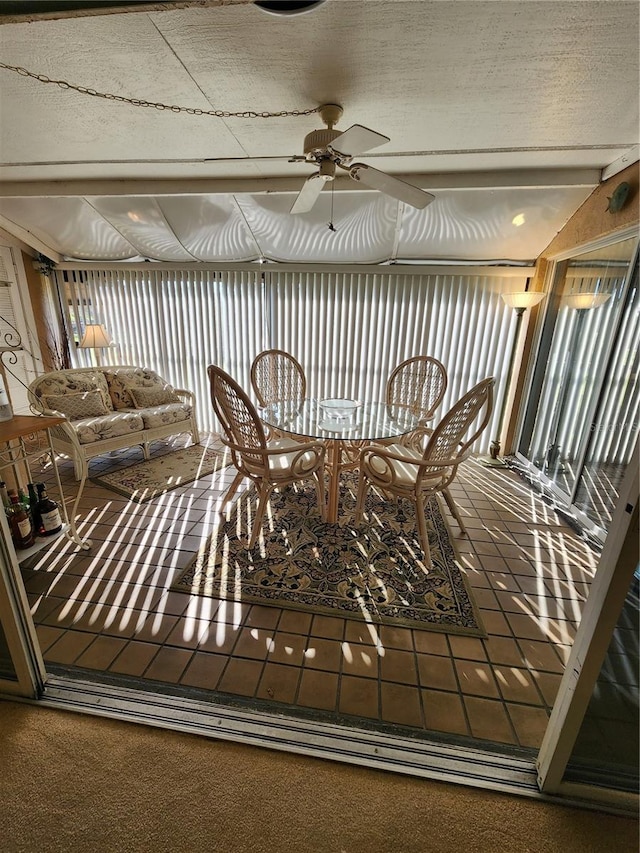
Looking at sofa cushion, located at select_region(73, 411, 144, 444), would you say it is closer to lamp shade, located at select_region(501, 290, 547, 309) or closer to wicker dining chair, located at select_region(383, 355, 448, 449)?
wicker dining chair, located at select_region(383, 355, 448, 449)

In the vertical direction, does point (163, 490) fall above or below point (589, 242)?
below

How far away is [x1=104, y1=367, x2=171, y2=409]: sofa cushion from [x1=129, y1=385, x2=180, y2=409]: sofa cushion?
0.15ft

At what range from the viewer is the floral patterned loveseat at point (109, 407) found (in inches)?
124

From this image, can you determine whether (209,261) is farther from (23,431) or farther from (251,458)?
(23,431)

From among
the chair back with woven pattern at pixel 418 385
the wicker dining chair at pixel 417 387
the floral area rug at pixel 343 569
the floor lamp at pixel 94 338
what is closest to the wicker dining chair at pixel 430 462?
the floral area rug at pixel 343 569

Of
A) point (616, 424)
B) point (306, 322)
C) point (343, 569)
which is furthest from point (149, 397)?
point (616, 424)

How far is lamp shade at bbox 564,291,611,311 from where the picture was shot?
267 centimetres

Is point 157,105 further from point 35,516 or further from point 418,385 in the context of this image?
point 418,385

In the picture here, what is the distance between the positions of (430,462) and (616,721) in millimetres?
1268

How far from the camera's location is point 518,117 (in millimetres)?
1886

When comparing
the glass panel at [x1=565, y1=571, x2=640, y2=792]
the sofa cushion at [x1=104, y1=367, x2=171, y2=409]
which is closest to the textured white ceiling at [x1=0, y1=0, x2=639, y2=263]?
the sofa cushion at [x1=104, y1=367, x2=171, y2=409]

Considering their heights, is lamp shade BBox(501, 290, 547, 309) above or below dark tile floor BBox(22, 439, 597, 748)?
above

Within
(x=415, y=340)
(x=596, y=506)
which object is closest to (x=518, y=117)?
(x=415, y=340)

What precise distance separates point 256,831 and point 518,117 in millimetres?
3196
